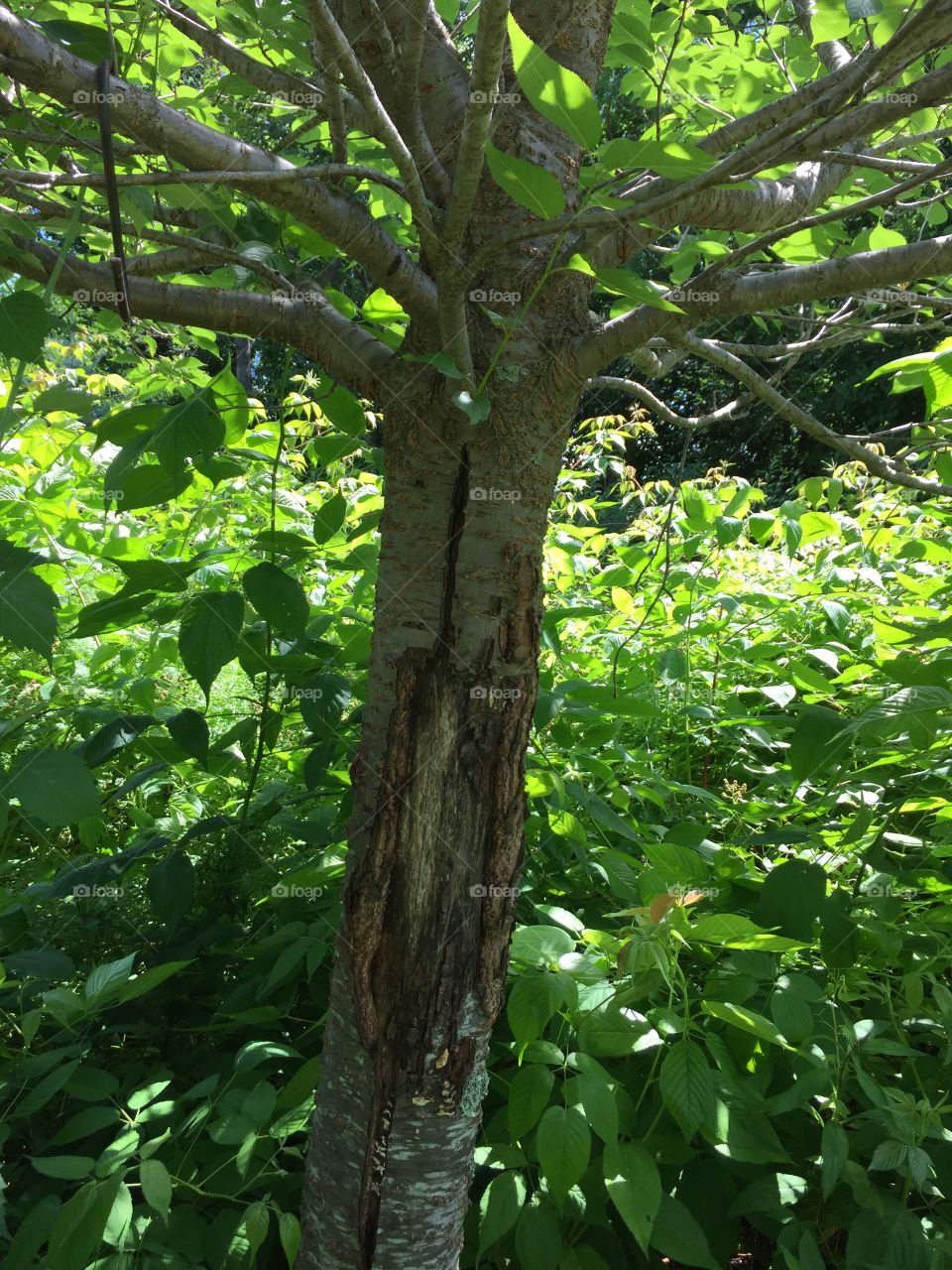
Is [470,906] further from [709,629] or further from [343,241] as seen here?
[709,629]

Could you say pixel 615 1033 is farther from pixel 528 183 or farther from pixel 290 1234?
pixel 528 183

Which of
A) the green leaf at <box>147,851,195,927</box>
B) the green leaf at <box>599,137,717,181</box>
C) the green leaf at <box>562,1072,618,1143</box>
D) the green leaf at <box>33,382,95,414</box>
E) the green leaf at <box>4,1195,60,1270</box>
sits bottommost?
the green leaf at <box>4,1195,60,1270</box>

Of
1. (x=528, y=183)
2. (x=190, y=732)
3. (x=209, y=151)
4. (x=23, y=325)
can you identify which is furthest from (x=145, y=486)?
(x=528, y=183)

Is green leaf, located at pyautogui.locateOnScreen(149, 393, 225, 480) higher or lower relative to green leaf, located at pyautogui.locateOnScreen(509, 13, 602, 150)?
lower

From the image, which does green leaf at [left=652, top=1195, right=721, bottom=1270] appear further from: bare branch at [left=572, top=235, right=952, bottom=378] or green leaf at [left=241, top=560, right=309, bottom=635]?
bare branch at [left=572, top=235, right=952, bottom=378]

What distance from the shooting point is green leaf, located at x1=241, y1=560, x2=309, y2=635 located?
1.52 m

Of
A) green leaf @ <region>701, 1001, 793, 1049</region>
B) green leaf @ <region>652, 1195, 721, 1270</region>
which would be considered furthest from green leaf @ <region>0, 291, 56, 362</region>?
green leaf @ <region>652, 1195, 721, 1270</region>

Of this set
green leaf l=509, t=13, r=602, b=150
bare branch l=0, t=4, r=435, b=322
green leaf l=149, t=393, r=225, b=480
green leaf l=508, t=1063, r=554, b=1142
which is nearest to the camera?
green leaf l=509, t=13, r=602, b=150

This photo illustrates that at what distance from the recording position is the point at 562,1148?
4.06 feet

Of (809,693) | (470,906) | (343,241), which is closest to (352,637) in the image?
(470,906)

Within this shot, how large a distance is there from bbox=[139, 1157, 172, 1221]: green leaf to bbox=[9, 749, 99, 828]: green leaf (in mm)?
448

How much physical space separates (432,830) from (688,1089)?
51 centimetres

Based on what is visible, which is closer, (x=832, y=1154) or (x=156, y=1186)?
(x=156, y=1186)

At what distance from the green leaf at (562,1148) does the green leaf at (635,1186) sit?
0.18 feet
